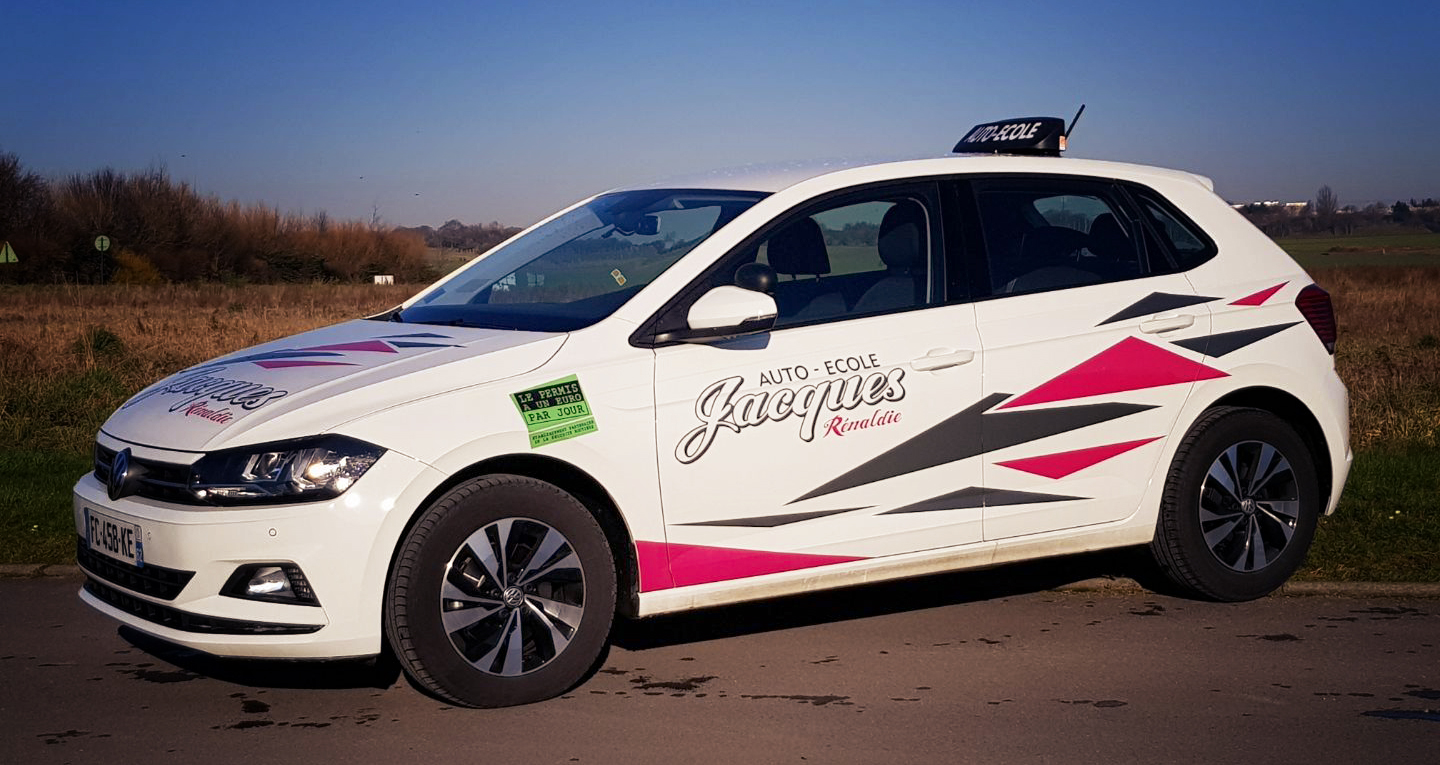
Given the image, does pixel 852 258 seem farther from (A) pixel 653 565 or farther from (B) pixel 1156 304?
(A) pixel 653 565

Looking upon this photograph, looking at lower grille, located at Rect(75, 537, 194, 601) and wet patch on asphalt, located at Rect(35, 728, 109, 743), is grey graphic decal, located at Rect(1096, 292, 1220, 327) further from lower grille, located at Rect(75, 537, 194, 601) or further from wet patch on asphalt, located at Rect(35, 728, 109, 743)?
wet patch on asphalt, located at Rect(35, 728, 109, 743)

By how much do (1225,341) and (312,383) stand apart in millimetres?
3730

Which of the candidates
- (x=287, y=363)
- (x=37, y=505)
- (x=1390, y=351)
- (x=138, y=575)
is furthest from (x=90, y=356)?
(x=1390, y=351)

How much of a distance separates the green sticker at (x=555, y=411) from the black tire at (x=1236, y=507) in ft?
8.71

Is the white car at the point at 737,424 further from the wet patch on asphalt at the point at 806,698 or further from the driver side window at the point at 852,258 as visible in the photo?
the wet patch on asphalt at the point at 806,698

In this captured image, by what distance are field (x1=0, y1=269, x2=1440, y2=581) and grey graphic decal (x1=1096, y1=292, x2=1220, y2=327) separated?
5.01 ft

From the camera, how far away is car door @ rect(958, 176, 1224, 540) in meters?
5.74

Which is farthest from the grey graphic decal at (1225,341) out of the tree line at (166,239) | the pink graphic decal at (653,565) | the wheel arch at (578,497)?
the tree line at (166,239)

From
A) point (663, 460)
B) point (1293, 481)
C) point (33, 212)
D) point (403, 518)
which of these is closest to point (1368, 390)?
point (1293, 481)

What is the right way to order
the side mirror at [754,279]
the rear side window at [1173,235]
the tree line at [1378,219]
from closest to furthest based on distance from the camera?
the side mirror at [754,279] < the rear side window at [1173,235] < the tree line at [1378,219]

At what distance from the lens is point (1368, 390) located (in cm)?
1372

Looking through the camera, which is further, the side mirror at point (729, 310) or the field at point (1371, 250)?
the field at point (1371, 250)

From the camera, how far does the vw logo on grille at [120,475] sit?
485 cm

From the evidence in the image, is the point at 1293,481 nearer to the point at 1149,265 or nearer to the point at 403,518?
the point at 1149,265
